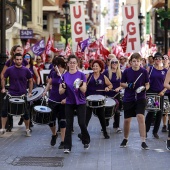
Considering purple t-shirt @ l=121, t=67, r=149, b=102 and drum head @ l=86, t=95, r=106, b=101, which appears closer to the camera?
purple t-shirt @ l=121, t=67, r=149, b=102

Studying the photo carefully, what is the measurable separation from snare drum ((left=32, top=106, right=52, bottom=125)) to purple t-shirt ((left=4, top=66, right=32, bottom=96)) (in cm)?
151

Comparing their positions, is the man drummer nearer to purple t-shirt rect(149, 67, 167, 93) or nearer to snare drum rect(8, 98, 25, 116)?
snare drum rect(8, 98, 25, 116)

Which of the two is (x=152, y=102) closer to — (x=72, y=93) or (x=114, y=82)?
(x=114, y=82)

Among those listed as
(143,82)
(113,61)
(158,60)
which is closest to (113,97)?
(113,61)

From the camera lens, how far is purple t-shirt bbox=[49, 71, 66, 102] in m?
12.2

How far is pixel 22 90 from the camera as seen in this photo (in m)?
13.6

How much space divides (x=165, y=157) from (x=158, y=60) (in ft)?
11.3

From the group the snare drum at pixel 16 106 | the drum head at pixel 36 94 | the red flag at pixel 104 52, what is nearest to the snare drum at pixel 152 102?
the drum head at pixel 36 94

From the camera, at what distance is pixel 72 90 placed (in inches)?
443

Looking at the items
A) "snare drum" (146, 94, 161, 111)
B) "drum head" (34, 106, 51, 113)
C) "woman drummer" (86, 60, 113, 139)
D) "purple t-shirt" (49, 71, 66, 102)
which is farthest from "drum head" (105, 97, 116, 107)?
"drum head" (34, 106, 51, 113)

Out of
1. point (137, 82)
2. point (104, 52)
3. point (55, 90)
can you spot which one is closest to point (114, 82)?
point (55, 90)

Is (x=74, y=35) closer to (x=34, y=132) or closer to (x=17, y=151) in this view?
(x=34, y=132)

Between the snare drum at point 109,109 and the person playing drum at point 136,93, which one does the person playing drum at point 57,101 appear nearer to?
the person playing drum at point 136,93

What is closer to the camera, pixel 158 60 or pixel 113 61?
pixel 158 60
